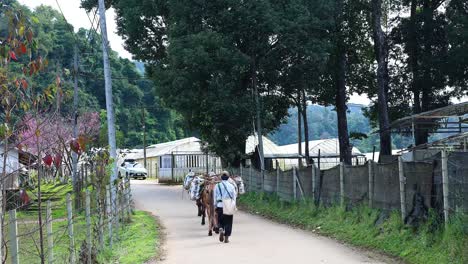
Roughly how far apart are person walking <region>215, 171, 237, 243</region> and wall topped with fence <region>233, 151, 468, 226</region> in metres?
3.61

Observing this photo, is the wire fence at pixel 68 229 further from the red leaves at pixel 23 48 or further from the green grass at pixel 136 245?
the red leaves at pixel 23 48

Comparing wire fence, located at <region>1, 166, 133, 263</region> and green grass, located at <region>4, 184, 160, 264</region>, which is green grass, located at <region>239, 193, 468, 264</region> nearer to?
green grass, located at <region>4, 184, 160, 264</region>

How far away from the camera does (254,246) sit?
1384cm

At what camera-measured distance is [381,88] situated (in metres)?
30.6

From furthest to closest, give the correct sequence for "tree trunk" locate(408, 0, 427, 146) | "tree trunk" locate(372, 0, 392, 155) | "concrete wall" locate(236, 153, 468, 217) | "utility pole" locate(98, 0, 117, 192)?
"tree trunk" locate(408, 0, 427, 146) < "tree trunk" locate(372, 0, 392, 155) < "utility pole" locate(98, 0, 117, 192) < "concrete wall" locate(236, 153, 468, 217)

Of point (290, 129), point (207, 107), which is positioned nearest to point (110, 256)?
point (207, 107)

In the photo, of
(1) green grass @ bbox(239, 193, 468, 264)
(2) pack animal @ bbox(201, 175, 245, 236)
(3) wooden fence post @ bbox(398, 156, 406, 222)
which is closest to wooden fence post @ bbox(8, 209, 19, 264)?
(1) green grass @ bbox(239, 193, 468, 264)

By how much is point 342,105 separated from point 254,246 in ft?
76.6

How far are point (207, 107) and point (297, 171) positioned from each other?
794 centimetres

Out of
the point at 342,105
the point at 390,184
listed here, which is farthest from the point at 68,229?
the point at 342,105

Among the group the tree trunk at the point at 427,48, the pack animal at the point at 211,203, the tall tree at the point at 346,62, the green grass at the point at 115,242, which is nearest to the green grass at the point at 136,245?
the green grass at the point at 115,242

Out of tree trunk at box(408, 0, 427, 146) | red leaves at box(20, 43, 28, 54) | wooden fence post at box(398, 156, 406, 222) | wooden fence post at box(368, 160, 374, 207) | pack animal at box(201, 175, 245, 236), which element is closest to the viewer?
red leaves at box(20, 43, 28, 54)

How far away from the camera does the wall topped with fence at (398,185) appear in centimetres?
1173

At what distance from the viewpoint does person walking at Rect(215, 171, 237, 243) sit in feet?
48.0
